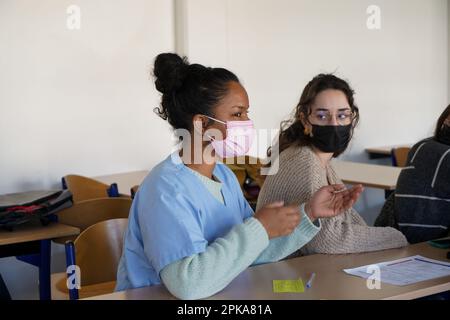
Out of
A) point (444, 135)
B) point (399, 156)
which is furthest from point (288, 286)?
point (399, 156)

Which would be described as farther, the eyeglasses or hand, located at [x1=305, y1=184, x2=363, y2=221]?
the eyeglasses

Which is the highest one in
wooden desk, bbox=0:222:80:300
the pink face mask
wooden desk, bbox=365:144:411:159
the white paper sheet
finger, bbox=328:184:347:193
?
the pink face mask

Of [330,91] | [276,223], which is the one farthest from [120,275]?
[330,91]

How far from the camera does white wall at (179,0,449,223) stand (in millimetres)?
5273

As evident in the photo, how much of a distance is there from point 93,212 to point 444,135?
5.66ft

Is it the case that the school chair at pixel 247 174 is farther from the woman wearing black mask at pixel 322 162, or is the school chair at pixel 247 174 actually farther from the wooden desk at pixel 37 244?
the woman wearing black mask at pixel 322 162

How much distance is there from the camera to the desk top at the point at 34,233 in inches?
131

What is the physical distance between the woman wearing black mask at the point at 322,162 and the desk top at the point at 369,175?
1664 mm

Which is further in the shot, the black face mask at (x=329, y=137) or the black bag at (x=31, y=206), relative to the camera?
the black bag at (x=31, y=206)

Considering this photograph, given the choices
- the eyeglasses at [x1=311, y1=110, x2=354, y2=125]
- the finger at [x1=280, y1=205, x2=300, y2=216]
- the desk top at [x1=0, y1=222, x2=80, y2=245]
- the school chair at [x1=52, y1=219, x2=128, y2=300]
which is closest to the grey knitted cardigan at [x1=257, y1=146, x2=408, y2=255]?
the eyeglasses at [x1=311, y1=110, x2=354, y2=125]

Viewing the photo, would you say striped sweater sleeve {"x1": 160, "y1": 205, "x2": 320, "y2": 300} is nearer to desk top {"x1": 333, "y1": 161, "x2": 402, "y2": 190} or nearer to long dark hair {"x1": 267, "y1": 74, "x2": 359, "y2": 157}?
long dark hair {"x1": 267, "y1": 74, "x2": 359, "y2": 157}

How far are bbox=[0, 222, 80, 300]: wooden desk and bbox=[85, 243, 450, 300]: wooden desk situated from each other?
1467 millimetres

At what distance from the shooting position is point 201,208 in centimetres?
203

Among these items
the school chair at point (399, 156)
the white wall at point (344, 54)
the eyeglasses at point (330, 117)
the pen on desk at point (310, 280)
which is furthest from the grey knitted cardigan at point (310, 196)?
the school chair at point (399, 156)
